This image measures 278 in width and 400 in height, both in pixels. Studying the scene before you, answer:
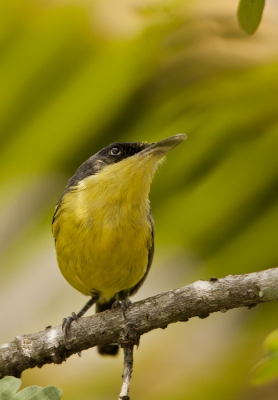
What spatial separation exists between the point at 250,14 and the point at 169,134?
426 centimetres

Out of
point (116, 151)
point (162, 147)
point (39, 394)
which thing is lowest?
point (39, 394)

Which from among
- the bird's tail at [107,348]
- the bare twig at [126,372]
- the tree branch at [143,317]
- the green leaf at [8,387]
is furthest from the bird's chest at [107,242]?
the green leaf at [8,387]

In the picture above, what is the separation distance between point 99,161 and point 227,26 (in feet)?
6.33

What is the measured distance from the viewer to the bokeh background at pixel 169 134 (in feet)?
17.4

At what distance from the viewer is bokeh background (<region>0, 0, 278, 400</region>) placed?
5305 millimetres

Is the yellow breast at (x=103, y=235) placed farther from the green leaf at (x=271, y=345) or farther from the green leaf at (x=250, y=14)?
the green leaf at (x=250, y=14)

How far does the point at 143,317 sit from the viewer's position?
3.59 metres

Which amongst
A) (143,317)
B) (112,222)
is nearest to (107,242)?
(112,222)

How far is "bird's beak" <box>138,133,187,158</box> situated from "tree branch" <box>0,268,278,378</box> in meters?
1.33

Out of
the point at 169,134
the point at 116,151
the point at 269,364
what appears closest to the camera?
the point at 269,364

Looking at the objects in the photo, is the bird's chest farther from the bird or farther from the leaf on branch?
the leaf on branch

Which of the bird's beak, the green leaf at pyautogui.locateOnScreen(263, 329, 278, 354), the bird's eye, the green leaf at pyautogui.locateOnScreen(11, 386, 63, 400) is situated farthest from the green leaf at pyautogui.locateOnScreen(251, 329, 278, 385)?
the bird's eye

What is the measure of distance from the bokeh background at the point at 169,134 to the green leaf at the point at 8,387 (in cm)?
341

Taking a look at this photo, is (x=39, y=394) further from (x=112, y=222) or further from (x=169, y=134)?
(x=169, y=134)
